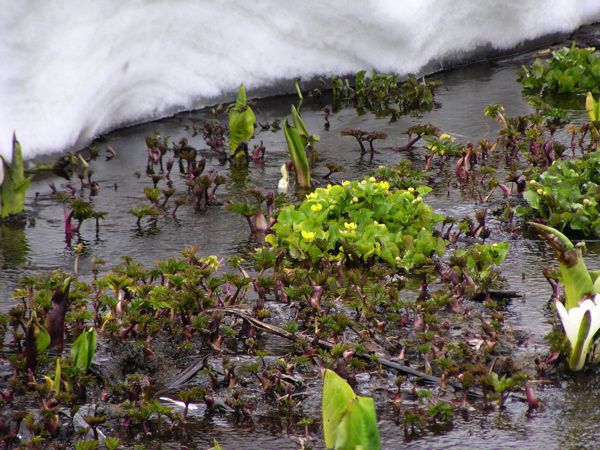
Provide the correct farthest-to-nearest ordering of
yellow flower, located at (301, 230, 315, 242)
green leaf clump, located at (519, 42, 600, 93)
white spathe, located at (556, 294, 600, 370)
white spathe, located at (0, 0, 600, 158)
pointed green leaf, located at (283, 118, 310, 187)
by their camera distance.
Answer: green leaf clump, located at (519, 42, 600, 93)
white spathe, located at (0, 0, 600, 158)
pointed green leaf, located at (283, 118, 310, 187)
yellow flower, located at (301, 230, 315, 242)
white spathe, located at (556, 294, 600, 370)

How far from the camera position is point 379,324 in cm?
394

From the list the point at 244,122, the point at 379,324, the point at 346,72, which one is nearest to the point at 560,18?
the point at 346,72

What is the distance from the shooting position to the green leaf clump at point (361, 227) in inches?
183

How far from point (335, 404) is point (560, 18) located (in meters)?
8.46

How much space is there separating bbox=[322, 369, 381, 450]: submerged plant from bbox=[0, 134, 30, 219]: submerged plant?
3312 mm

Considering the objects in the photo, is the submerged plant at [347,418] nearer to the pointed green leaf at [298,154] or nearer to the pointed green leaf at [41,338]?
the pointed green leaf at [41,338]

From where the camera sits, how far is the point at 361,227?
189 inches

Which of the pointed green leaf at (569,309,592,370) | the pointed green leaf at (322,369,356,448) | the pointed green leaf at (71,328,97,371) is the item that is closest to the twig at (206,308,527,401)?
the pointed green leaf at (569,309,592,370)

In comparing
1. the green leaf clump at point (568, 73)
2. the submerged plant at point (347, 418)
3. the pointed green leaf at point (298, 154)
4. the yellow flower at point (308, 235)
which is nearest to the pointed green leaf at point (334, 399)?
the submerged plant at point (347, 418)

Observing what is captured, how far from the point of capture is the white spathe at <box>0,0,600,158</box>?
6.82 m

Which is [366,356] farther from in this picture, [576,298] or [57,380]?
[57,380]

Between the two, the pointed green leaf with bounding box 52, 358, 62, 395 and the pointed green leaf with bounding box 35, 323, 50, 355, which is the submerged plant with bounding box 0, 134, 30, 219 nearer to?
the pointed green leaf with bounding box 35, 323, 50, 355

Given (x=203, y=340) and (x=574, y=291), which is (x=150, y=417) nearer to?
(x=203, y=340)

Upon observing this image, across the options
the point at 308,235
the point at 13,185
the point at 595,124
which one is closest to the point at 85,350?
the point at 308,235
